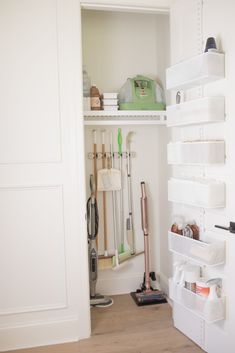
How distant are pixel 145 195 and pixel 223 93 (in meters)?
1.40

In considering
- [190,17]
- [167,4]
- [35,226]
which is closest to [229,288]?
[35,226]

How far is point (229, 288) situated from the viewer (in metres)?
1.97

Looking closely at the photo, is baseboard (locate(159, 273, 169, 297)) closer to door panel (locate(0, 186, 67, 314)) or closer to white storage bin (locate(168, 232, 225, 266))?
white storage bin (locate(168, 232, 225, 266))

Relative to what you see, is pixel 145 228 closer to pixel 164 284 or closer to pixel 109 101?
pixel 164 284

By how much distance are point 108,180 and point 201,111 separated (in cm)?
128

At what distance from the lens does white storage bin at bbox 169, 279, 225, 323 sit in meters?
1.97

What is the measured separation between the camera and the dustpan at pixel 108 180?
3.01 metres

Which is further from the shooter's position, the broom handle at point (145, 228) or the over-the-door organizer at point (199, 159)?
the broom handle at point (145, 228)

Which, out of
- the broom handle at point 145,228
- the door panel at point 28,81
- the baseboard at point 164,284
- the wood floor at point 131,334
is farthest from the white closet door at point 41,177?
the baseboard at point 164,284

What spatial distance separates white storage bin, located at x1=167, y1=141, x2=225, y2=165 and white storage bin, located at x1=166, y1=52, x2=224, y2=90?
376mm

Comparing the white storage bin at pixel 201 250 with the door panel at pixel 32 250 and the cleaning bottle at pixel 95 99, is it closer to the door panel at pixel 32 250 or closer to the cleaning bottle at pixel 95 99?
the door panel at pixel 32 250

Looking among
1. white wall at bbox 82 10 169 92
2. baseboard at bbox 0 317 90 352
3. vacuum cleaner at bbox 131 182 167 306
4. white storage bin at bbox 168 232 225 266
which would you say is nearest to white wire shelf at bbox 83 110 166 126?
white wall at bbox 82 10 169 92

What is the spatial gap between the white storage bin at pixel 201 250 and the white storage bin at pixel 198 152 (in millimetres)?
499

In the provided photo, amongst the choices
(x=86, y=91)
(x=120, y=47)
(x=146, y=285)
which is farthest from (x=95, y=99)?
(x=146, y=285)
